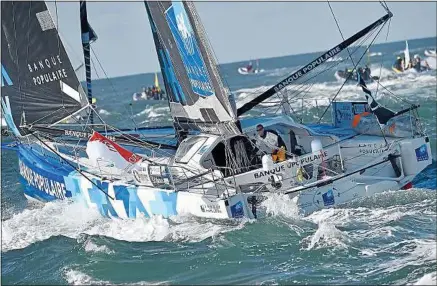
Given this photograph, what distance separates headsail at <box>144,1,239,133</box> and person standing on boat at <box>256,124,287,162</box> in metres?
0.72

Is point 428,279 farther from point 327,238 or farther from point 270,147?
point 270,147

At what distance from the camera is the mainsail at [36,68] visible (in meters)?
15.0

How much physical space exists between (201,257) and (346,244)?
1904 mm

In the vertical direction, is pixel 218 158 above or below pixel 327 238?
above

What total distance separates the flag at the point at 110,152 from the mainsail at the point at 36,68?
193 cm

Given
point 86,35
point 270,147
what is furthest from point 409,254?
point 86,35

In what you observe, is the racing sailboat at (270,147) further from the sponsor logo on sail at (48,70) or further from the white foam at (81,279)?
the white foam at (81,279)

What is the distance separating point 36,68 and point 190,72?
3.84 m

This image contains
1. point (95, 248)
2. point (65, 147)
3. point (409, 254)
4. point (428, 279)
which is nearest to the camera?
point (428, 279)

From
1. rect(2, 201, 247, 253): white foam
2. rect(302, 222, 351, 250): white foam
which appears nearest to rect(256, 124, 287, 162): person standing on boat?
rect(2, 201, 247, 253): white foam

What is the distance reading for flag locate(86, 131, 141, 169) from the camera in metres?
13.1

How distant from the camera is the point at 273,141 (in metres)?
13.3

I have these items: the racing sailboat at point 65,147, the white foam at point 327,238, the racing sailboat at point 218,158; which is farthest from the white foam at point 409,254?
the racing sailboat at point 65,147

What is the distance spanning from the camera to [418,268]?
9.03 meters
